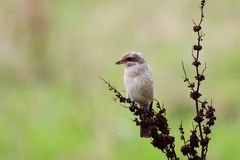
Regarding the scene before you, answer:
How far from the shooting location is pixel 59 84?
59.3ft

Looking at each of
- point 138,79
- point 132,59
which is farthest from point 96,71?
point 132,59

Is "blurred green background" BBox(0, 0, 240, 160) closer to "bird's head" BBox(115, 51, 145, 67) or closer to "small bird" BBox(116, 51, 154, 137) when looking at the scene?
"small bird" BBox(116, 51, 154, 137)

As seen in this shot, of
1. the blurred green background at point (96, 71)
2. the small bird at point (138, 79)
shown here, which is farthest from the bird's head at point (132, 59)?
the blurred green background at point (96, 71)

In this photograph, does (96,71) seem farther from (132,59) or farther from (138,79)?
(132,59)

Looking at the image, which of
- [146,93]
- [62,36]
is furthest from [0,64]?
[146,93]

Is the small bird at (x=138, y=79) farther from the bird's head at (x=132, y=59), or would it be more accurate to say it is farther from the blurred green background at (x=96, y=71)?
the blurred green background at (x=96, y=71)

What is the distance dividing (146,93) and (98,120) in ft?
24.9

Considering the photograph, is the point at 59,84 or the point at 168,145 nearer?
the point at 168,145

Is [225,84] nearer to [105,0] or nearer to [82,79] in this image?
[82,79]

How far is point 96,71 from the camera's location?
59.1 feet

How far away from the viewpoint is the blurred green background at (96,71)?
48.5 ft

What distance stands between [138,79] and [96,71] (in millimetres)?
10138

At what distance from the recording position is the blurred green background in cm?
1477

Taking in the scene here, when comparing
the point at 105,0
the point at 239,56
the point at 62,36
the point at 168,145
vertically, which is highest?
the point at 105,0
